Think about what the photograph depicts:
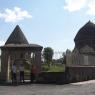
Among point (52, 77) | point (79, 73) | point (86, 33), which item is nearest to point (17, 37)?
point (86, 33)

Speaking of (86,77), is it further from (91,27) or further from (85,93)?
(91,27)

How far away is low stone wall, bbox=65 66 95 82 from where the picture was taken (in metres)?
27.9

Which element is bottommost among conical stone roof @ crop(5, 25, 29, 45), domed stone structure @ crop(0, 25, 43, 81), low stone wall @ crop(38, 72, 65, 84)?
low stone wall @ crop(38, 72, 65, 84)

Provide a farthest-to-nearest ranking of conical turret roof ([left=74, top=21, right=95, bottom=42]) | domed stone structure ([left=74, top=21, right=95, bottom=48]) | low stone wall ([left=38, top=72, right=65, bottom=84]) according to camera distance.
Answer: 1. conical turret roof ([left=74, top=21, right=95, bottom=42])
2. domed stone structure ([left=74, top=21, right=95, bottom=48])
3. low stone wall ([left=38, top=72, right=65, bottom=84])

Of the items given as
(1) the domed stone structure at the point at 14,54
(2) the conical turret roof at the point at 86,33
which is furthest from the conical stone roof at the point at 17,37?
(1) the domed stone structure at the point at 14,54

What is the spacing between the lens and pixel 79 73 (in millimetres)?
28859

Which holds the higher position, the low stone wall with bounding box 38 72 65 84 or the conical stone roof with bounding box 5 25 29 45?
the conical stone roof with bounding box 5 25 29 45

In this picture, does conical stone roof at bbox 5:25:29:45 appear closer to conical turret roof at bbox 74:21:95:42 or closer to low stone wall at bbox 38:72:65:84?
conical turret roof at bbox 74:21:95:42

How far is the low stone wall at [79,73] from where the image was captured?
27.9 m

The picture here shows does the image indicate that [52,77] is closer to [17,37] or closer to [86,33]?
[17,37]

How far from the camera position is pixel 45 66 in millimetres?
44312

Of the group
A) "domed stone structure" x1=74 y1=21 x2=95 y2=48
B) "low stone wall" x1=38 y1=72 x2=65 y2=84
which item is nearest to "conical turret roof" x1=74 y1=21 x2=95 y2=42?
"domed stone structure" x1=74 y1=21 x2=95 y2=48

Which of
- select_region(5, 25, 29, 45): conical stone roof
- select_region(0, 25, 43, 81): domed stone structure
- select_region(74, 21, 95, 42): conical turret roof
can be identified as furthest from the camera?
select_region(74, 21, 95, 42): conical turret roof

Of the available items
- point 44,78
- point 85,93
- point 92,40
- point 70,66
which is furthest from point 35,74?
point 92,40
